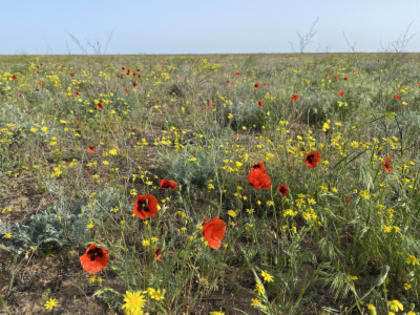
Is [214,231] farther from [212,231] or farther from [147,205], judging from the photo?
[147,205]

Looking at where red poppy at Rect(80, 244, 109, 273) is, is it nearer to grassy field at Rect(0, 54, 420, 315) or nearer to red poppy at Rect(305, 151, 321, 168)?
grassy field at Rect(0, 54, 420, 315)

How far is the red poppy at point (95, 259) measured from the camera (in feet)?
4.74

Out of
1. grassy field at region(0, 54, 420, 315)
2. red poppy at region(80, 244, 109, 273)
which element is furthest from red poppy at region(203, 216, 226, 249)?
red poppy at region(80, 244, 109, 273)

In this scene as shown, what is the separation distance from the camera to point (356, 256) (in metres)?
2.08

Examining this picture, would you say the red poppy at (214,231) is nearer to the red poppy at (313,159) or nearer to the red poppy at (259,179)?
the red poppy at (259,179)

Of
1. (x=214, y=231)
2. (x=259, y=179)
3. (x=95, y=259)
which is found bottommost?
(x=95, y=259)

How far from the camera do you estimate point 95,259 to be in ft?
4.88

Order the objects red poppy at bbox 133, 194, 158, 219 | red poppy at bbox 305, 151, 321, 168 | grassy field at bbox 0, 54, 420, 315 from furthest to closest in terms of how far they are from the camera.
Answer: red poppy at bbox 305, 151, 321, 168 < grassy field at bbox 0, 54, 420, 315 < red poppy at bbox 133, 194, 158, 219

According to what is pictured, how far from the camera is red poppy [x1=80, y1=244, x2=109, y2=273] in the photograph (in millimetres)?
1445

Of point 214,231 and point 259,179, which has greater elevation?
point 259,179

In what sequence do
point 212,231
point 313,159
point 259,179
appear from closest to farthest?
point 212,231
point 259,179
point 313,159

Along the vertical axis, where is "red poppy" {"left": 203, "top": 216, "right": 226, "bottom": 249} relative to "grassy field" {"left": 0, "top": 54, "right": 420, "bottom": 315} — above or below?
above

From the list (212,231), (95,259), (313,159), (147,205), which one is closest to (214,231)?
Answer: (212,231)

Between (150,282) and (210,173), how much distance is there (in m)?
1.50
